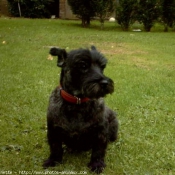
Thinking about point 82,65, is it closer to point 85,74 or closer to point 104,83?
point 85,74

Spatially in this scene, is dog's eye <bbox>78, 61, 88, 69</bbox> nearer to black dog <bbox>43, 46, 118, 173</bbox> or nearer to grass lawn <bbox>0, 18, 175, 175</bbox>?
black dog <bbox>43, 46, 118, 173</bbox>

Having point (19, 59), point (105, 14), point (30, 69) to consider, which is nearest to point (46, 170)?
A: point (30, 69)

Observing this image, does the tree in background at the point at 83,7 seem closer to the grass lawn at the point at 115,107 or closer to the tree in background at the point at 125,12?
the tree in background at the point at 125,12

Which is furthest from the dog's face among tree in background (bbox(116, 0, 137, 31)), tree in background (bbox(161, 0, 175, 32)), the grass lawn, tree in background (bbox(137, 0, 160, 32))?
tree in background (bbox(161, 0, 175, 32))

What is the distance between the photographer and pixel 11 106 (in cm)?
698

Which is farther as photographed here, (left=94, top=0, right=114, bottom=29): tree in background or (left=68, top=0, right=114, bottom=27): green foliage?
(left=68, top=0, right=114, bottom=27): green foliage

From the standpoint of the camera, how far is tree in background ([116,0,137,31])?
20.2 m

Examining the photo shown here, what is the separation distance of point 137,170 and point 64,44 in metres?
10.4

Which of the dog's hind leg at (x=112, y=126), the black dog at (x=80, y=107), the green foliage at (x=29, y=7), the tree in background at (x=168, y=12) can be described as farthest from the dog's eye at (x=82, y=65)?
the green foliage at (x=29, y=7)

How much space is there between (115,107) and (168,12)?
15.3 m

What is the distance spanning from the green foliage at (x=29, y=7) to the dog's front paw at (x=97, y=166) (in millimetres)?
21557

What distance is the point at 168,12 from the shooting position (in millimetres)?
20984

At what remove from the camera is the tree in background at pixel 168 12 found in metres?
20.7

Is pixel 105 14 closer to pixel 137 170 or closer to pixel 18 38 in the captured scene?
pixel 18 38
